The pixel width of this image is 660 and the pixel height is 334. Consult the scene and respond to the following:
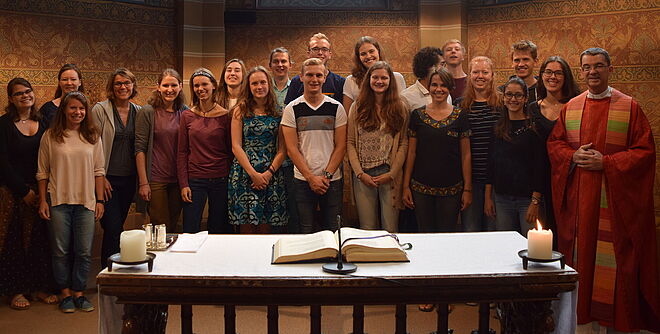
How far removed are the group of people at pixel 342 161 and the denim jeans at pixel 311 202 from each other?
1 cm

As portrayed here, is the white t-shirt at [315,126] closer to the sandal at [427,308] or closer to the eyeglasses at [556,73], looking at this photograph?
the sandal at [427,308]

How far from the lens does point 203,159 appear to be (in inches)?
186

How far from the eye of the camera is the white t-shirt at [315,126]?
14.9 ft

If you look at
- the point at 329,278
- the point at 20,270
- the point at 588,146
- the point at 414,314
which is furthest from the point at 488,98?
the point at 20,270

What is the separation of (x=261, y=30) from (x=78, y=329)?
14.5 feet

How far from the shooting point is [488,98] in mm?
4605

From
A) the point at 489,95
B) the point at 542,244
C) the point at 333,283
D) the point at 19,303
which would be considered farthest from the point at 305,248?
the point at 19,303

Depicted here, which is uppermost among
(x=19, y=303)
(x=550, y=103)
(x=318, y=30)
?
(x=318, y=30)

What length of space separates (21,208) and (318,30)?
4.05 metres

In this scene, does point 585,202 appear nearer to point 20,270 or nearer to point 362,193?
point 362,193

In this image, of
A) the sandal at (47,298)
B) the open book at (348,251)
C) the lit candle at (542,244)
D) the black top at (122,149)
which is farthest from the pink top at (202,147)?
the lit candle at (542,244)

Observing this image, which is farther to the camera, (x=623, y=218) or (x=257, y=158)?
(x=257, y=158)

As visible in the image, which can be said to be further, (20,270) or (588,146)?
(20,270)

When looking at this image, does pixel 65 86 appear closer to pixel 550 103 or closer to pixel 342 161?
pixel 342 161
